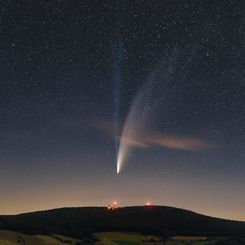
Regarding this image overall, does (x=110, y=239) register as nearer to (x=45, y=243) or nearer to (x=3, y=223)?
(x=45, y=243)

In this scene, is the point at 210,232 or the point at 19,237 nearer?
the point at 19,237

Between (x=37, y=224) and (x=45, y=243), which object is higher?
(x=37, y=224)

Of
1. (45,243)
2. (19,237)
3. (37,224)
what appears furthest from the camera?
(37,224)

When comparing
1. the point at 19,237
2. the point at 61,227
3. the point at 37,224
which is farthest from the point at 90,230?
the point at 19,237

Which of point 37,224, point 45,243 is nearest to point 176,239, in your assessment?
point 45,243

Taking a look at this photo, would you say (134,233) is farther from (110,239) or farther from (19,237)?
(19,237)

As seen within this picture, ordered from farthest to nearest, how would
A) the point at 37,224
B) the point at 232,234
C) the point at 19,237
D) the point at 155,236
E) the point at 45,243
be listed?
the point at 37,224
the point at 232,234
the point at 155,236
the point at 19,237
the point at 45,243

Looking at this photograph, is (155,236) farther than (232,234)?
No

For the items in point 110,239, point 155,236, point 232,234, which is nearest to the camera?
point 110,239

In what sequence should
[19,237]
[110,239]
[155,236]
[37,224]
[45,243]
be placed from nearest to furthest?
[45,243] < [19,237] < [110,239] < [155,236] < [37,224]
